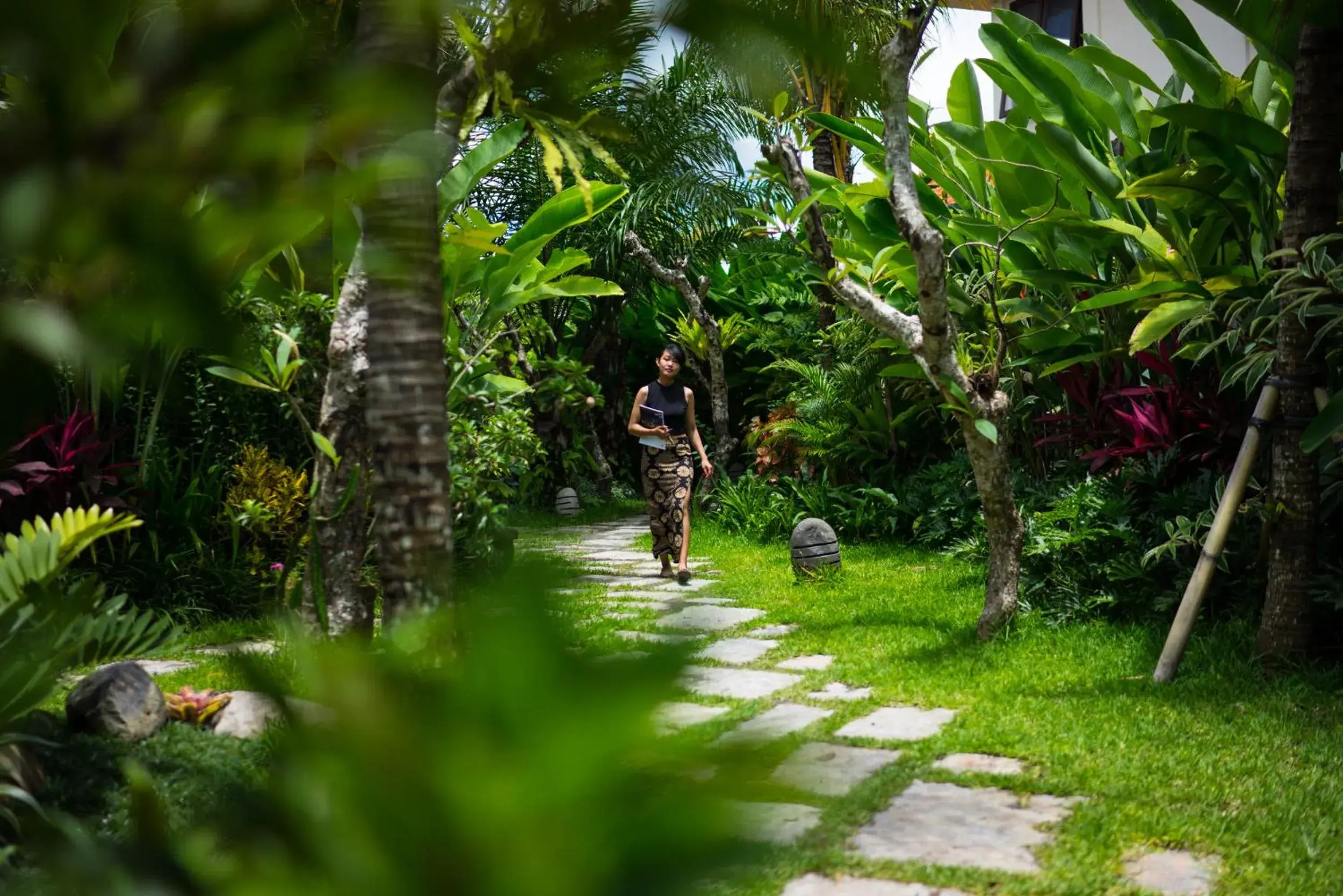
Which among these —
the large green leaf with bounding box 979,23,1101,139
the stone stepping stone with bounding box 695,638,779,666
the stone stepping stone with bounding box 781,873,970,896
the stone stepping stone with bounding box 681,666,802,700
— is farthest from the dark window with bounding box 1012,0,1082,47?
the stone stepping stone with bounding box 781,873,970,896

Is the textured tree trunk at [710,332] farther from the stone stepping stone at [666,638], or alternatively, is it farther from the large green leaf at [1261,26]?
the stone stepping stone at [666,638]

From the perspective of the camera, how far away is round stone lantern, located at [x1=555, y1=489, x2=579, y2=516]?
12.0 m

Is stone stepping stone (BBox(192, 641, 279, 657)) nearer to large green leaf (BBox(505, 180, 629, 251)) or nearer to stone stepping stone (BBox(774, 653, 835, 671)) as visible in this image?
stone stepping stone (BBox(774, 653, 835, 671))

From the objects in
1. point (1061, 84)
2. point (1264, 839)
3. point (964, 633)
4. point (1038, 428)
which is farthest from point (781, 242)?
point (1264, 839)

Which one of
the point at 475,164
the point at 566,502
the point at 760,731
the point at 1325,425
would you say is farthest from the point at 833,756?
the point at 566,502

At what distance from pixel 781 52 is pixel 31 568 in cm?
246

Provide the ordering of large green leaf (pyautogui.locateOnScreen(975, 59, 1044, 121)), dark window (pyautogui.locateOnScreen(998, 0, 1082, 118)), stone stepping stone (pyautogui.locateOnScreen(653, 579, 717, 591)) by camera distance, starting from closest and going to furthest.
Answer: large green leaf (pyautogui.locateOnScreen(975, 59, 1044, 121)) → stone stepping stone (pyautogui.locateOnScreen(653, 579, 717, 591)) → dark window (pyautogui.locateOnScreen(998, 0, 1082, 118))

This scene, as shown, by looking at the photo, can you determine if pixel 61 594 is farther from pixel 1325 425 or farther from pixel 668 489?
pixel 668 489

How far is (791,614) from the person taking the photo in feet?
17.8

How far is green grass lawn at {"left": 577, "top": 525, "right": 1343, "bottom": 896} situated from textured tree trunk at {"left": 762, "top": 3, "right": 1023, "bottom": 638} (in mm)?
358

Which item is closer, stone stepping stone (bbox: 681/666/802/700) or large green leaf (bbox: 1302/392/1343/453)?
large green leaf (bbox: 1302/392/1343/453)

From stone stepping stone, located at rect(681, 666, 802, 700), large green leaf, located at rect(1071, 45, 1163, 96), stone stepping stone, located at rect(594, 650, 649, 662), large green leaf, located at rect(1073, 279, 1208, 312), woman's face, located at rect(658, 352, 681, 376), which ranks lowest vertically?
Answer: stone stepping stone, located at rect(681, 666, 802, 700)

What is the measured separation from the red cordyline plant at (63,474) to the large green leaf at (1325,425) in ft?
15.8

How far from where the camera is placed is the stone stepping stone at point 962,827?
2480 millimetres
